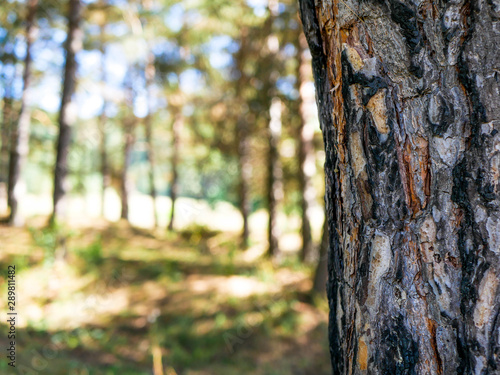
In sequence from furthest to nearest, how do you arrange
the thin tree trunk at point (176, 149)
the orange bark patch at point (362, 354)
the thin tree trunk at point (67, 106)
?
1. the thin tree trunk at point (176, 149)
2. the thin tree trunk at point (67, 106)
3. the orange bark patch at point (362, 354)

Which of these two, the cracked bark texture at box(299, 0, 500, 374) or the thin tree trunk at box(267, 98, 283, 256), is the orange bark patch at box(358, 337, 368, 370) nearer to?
the cracked bark texture at box(299, 0, 500, 374)

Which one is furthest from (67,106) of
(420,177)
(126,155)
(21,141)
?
(420,177)

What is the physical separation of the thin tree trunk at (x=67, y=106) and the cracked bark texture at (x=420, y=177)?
8.24 meters

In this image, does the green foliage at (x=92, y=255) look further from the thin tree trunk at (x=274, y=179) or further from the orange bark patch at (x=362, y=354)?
the orange bark patch at (x=362, y=354)

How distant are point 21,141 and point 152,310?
6440mm

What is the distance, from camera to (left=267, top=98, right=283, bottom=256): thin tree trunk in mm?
9477

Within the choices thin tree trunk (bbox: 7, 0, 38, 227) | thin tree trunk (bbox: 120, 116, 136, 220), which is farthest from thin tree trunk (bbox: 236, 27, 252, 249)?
thin tree trunk (bbox: 7, 0, 38, 227)

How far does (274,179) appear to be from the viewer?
9.80 metres

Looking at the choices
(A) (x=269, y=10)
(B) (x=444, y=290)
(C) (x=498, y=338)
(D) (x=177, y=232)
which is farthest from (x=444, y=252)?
(D) (x=177, y=232)

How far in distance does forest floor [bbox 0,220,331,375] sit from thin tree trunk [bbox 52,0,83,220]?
0.93 metres

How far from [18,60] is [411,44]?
43.2 ft

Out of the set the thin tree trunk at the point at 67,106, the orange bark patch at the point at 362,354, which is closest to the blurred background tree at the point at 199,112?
the thin tree trunk at the point at 67,106

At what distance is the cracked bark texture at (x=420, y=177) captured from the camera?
98 cm

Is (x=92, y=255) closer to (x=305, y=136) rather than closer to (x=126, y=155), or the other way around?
(x=305, y=136)
